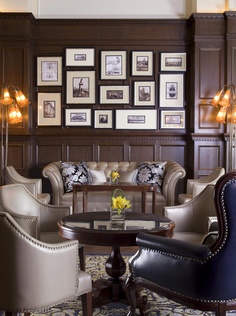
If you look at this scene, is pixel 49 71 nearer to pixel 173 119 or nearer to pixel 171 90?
pixel 171 90

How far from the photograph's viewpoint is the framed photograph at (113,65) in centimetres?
769

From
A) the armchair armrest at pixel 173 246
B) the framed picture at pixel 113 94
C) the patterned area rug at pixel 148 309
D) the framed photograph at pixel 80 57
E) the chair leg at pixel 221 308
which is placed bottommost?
the patterned area rug at pixel 148 309

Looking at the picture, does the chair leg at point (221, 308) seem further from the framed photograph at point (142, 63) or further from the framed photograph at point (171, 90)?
the framed photograph at point (142, 63)

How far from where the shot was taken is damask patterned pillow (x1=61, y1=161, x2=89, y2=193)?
262 inches

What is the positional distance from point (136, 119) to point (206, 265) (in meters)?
5.56

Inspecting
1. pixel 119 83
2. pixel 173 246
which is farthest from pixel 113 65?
pixel 173 246

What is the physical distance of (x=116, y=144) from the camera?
25.3ft

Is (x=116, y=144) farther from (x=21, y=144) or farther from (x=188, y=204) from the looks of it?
(x=188, y=204)

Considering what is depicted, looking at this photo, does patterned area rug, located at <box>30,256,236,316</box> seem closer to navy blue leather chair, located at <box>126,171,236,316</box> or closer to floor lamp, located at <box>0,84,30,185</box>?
navy blue leather chair, located at <box>126,171,236,316</box>

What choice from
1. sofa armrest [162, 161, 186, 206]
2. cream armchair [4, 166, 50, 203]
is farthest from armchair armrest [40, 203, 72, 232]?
sofa armrest [162, 161, 186, 206]

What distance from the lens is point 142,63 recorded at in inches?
303

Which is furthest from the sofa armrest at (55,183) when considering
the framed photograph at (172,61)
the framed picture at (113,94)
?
the framed photograph at (172,61)

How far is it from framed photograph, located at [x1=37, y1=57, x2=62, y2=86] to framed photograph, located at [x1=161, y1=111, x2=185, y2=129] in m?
1.99

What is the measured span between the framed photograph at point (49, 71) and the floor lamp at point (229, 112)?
9.14ft
